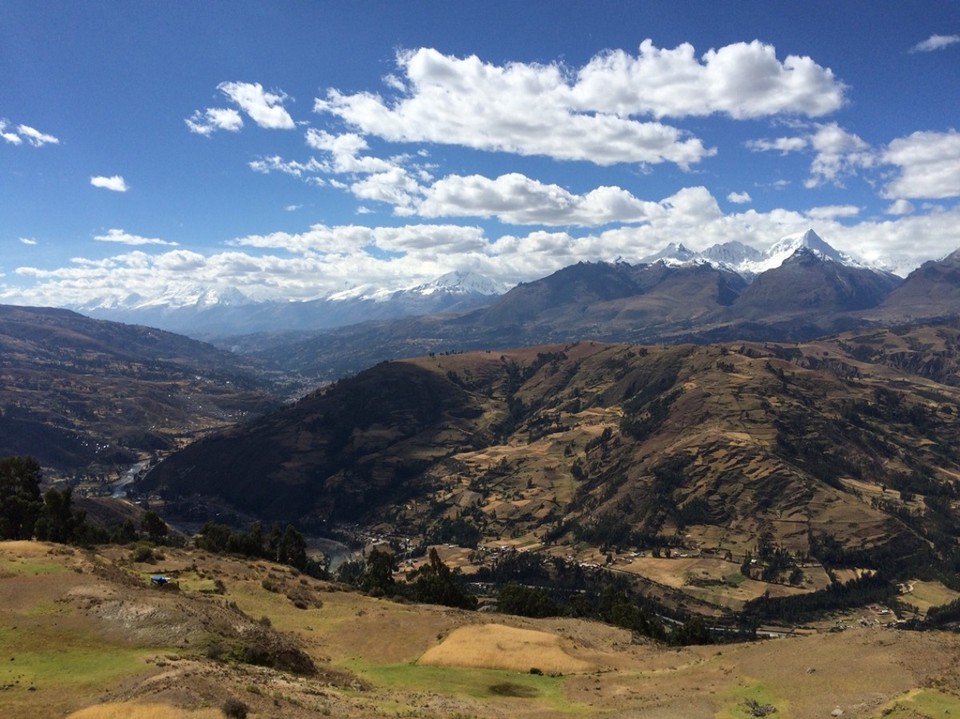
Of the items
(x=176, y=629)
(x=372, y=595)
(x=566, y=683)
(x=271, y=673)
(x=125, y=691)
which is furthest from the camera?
(x=372, y=595)

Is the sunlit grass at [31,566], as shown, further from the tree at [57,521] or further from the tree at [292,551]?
the tree at [292,551]

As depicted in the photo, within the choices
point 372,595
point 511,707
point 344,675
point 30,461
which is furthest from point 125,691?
point 30,461

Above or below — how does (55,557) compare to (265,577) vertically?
above

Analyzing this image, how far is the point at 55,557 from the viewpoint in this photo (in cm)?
6550

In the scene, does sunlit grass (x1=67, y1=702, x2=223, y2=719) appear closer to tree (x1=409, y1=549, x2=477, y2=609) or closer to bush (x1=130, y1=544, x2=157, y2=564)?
bush (x1=130, y1=544, x2=157, y2=564)

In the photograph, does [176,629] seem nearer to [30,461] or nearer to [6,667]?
[6,667]

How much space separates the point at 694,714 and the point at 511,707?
13329 mm

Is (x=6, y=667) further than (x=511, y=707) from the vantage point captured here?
No

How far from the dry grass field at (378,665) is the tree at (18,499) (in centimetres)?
3431

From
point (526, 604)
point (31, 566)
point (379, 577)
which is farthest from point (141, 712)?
point (379, 577)

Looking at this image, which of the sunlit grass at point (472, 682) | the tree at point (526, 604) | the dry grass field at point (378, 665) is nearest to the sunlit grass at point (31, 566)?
the dry grass field at point (378, 665)

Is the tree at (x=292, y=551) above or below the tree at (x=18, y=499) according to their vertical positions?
below

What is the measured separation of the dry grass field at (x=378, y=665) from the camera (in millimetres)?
37875

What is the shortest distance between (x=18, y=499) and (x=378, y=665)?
257 ft
